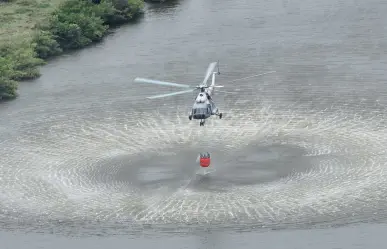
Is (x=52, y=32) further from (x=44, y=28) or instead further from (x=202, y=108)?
(x=202, y=108)

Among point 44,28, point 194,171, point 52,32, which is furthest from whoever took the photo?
point 44,28

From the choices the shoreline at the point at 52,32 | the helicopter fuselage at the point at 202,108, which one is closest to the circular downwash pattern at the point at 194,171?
the helicopter fuselage at the point at 202,108

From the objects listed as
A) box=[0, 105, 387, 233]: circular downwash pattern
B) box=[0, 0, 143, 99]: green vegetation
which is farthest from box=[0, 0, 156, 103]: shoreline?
box=[0, 105, 387, 233]: circular downwash pattern

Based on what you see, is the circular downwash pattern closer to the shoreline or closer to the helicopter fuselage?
the helicopter fuselage

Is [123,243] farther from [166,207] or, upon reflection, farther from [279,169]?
[279,169]

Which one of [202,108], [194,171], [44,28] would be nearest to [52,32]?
[44,28]

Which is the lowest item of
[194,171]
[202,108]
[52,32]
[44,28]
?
[194,171]
